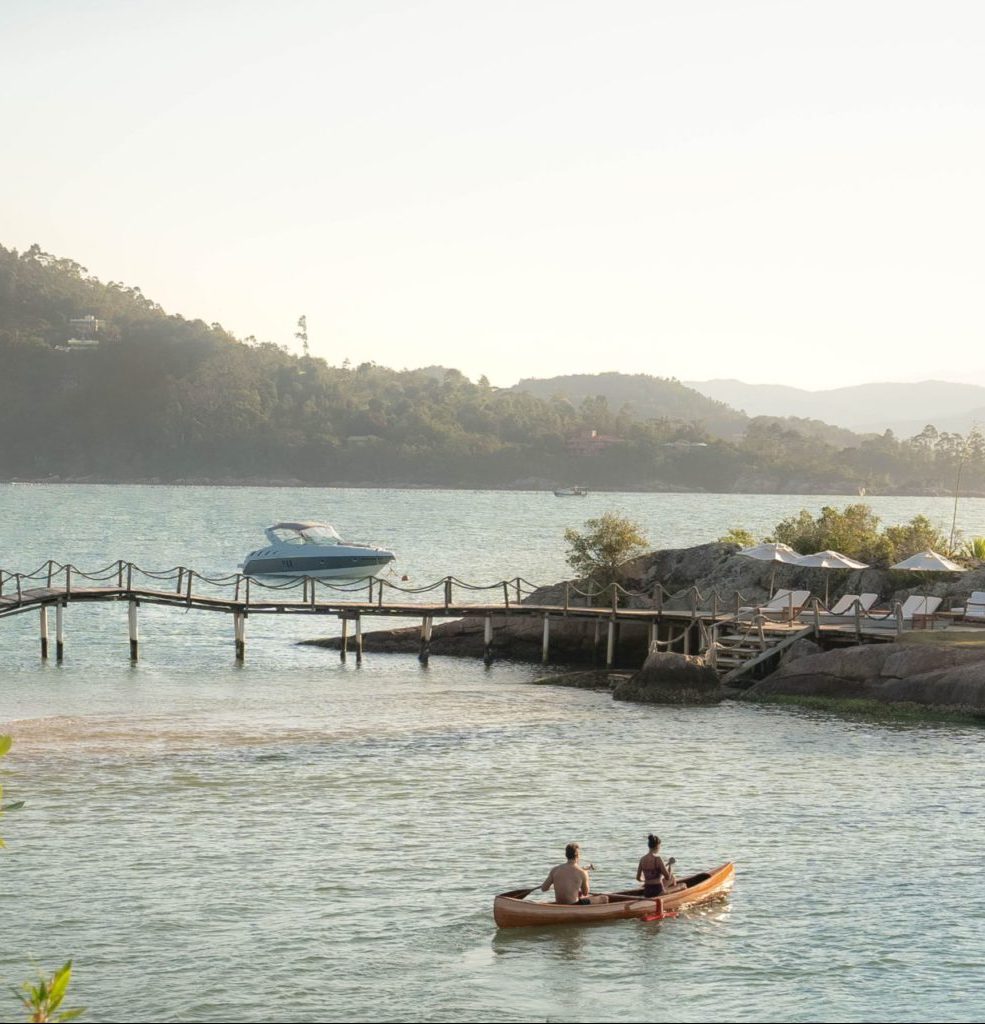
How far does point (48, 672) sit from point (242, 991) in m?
28.9

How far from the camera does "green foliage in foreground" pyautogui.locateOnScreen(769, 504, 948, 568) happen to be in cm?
4825

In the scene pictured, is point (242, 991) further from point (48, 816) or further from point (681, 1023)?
point (48, 816)

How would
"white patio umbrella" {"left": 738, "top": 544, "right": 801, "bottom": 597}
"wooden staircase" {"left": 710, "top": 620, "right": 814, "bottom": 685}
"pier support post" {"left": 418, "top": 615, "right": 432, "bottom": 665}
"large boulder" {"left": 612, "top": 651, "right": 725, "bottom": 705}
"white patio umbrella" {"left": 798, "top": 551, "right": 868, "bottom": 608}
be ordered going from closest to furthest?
1. "large boulder" {"left": 612, "top": 651, "right": 725, "bottom": 705}
2. "wooden staircase" {"left": 710, "top": 620, "right": 814, "bottom": 685}
3. "white patio umbrella" {"left": 798, "top": 551, "right": 868, "bottom": 608}
4. "white patio umbrella" {"left": 738, "top": 544, "right": 801, "bottom": 597}
5. "pier support post" {"left": 418, "top": 615, "right": 432, "bottom": 665}

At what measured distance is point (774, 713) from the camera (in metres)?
35.1

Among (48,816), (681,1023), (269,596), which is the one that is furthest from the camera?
(269,596)

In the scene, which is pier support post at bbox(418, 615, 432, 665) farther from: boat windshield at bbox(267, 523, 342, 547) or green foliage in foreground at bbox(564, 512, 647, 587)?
boat windshield at bbox(267, 523, 342, 547)

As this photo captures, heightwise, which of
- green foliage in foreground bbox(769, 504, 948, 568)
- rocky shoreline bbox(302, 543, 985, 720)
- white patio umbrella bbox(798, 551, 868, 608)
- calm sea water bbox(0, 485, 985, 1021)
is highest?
green foliage in foreground bbox(769, 504, 948, 568)

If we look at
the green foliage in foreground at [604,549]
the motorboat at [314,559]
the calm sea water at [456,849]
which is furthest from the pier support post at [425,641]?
the motorboat at [314,559]

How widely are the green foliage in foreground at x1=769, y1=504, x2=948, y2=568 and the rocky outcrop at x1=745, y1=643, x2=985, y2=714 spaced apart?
38.6 feet

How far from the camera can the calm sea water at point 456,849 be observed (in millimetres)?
17750

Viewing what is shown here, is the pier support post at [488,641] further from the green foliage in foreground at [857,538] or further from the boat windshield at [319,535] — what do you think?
the boat windshield at [319,535]

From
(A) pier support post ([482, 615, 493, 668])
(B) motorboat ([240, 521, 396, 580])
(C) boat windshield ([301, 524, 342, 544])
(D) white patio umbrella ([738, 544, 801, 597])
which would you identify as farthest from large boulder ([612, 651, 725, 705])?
(C) boat windshield ([301, 524, 342, 544])

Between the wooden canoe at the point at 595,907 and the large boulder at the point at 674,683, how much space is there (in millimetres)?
16319

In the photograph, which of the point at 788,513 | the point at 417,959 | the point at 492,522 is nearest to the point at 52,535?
the point at 492,522
